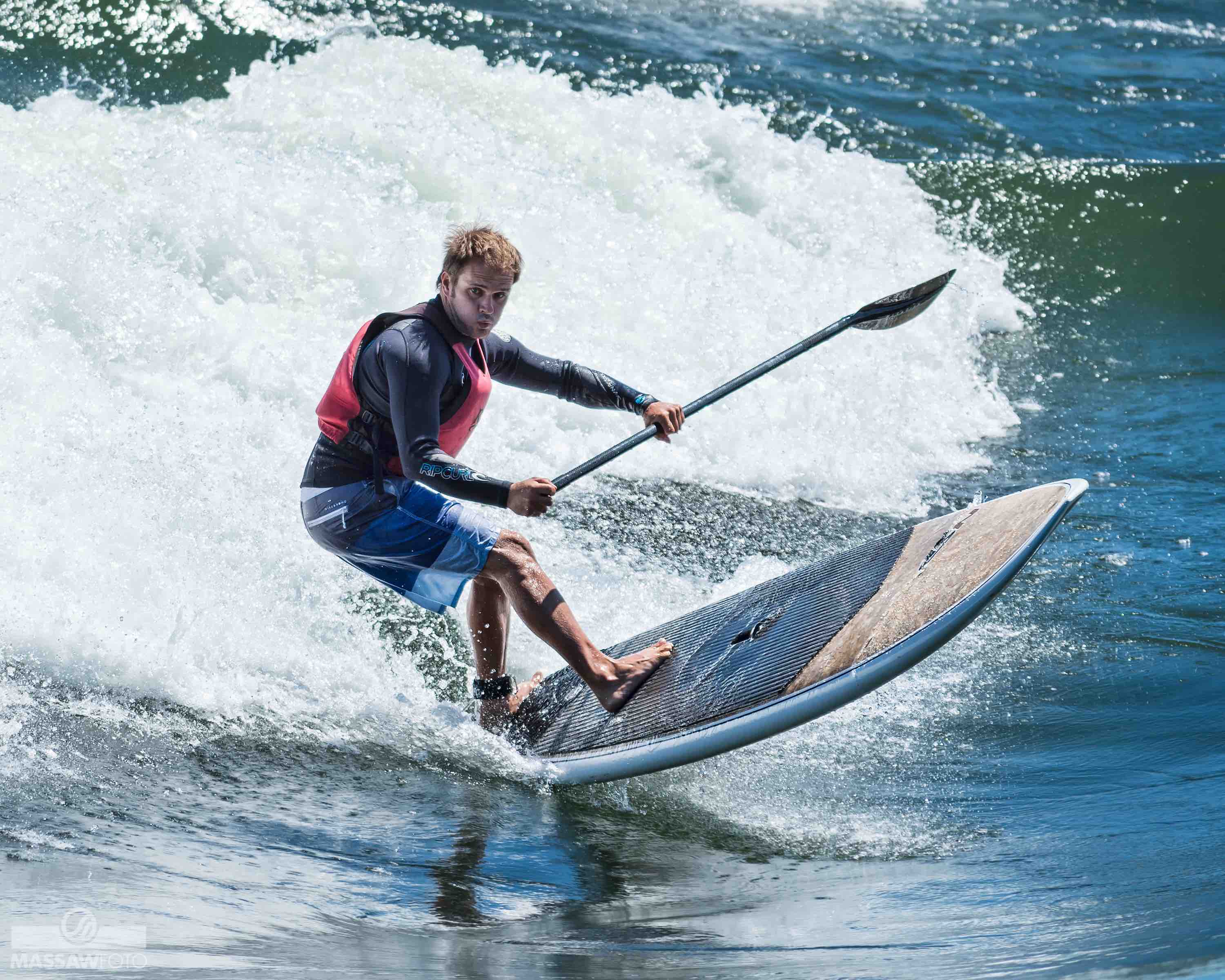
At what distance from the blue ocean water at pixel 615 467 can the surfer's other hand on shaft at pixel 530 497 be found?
89 cm

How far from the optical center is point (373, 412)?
370 centimetres

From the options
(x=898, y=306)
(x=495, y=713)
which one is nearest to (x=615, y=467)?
(x=898, y=306)

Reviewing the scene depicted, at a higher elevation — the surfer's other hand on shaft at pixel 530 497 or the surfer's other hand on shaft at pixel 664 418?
the surfer's other hand on shaft at pixel 664 418

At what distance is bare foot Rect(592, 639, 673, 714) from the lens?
3795 mm

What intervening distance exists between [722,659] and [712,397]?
33.2 inches

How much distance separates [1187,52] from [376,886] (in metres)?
13.5

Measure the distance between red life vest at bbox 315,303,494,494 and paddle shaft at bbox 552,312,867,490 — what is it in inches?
12.8

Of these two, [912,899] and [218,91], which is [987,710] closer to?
[912,899]

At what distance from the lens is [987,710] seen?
432 centimetres

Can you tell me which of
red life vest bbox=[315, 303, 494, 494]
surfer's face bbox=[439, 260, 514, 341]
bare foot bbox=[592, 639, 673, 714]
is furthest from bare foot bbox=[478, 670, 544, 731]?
surfer's face bbox=[439, 260, 514, 341]

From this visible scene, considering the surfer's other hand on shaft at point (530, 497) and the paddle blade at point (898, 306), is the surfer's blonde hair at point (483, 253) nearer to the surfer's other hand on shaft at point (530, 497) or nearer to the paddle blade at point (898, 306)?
the surfer's other hand on shaft at point (530, 497)

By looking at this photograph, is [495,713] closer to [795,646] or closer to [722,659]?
[722,659]

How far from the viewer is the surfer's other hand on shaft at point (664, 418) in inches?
155

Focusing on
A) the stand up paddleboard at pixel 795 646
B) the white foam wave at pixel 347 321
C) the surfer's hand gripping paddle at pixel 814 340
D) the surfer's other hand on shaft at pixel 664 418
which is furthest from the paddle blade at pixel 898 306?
the white foam wave at pixel 347 321
